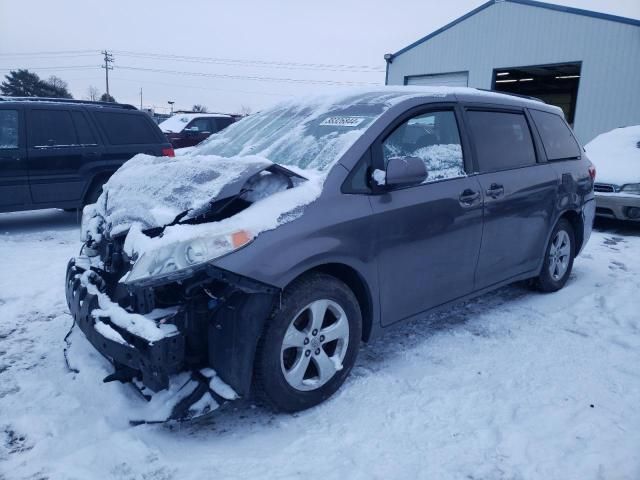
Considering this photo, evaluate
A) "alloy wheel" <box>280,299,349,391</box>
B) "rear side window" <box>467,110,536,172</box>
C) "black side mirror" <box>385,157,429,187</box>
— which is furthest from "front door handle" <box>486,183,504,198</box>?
"alloy wheel" <box>280,299,349,391</box>

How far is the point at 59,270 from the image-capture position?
515cm

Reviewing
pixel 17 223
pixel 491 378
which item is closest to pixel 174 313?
pixel 491 378

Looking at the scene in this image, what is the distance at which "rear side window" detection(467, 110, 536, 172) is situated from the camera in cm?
369

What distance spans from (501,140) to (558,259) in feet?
5.13

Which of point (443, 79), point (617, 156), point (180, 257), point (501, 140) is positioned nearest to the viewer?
point (180, 257)

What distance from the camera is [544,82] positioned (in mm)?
22531

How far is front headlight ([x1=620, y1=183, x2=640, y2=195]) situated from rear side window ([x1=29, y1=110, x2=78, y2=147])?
827 cm

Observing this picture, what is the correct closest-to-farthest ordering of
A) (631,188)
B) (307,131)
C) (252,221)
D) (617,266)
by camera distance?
(252,221), (307,131), (617,266), (631,188)

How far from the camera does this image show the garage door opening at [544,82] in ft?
59.4

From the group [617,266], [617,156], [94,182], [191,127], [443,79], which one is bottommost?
[617,266]

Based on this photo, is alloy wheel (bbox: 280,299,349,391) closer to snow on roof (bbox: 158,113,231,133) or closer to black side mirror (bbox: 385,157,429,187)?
black side mirror (bbox: 385,157,429,187)

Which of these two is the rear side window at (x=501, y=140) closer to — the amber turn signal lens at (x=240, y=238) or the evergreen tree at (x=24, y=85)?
the amber turn signal lens at (x=240, y=238)

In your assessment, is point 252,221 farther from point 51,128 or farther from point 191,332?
point 51,128

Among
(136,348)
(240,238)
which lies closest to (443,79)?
(240,238)
